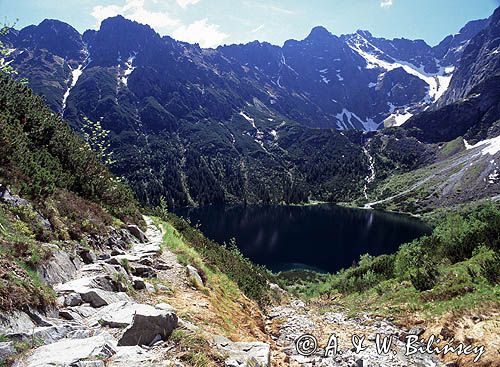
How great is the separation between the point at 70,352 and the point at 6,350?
117 centimetres

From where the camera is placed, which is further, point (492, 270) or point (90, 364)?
point (492, 270)

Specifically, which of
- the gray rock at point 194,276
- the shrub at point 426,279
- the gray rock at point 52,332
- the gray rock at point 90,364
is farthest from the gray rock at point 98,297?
the shrub at point 426,279

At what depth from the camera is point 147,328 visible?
339 inches

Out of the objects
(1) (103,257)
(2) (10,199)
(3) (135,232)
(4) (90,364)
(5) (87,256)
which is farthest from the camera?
(3) (135,232)

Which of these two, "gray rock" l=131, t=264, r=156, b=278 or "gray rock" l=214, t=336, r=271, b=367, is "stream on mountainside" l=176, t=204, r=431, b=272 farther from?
"gray rock" l=214, t=336, r=271, b=367

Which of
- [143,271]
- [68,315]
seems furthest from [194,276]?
[68,315]

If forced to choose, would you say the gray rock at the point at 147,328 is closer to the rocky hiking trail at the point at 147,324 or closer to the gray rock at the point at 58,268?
the rocky hiking trail at the point at 147,324

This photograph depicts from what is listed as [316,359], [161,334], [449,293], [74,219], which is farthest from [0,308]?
[449,293]

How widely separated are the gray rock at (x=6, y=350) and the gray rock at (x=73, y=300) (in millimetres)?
3168

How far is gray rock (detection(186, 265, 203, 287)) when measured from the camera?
17.6m

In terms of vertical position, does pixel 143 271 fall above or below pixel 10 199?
below

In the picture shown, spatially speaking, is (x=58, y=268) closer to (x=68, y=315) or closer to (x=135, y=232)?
(x=68, y=315)

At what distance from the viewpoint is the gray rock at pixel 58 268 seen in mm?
11625

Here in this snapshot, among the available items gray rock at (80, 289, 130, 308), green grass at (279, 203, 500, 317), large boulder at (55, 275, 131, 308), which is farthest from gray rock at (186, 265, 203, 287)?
green grass at (279, 203, 500, 317)
